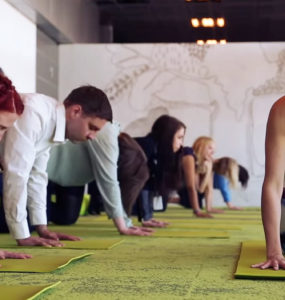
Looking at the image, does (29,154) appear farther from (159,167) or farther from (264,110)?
(264,110)

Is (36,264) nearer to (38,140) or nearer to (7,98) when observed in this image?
(7,98)

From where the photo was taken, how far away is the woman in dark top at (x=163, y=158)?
450cm

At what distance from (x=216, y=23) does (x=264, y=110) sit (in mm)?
2623

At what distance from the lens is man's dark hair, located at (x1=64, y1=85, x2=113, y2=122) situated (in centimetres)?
298

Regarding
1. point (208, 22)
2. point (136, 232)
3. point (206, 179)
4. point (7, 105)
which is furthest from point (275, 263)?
point (208, 22)

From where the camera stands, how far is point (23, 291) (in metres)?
1.66

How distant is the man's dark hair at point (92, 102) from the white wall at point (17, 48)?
3.04m

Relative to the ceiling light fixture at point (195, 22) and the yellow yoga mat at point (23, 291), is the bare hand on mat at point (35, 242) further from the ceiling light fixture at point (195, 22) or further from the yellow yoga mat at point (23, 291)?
the ceiling light fixture at point (195, 22)

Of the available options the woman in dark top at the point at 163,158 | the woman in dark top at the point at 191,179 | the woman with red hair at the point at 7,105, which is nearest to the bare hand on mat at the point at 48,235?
the woman with red hair at the point at 7,105

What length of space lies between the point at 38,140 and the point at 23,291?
1.34 meters

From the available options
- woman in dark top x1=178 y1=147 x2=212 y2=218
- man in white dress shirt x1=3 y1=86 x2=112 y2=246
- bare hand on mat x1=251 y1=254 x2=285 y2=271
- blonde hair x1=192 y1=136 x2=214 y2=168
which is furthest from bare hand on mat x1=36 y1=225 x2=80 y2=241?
blonde hair x1=192 y1=136 x2=214 y2=168

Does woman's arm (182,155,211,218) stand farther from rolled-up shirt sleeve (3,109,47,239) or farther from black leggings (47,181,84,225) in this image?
rolled-up shirt sleeve (3,109,47,239)

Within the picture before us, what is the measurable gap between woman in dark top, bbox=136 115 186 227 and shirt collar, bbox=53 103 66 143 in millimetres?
1560

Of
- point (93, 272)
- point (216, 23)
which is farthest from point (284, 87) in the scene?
point (93, 272)
